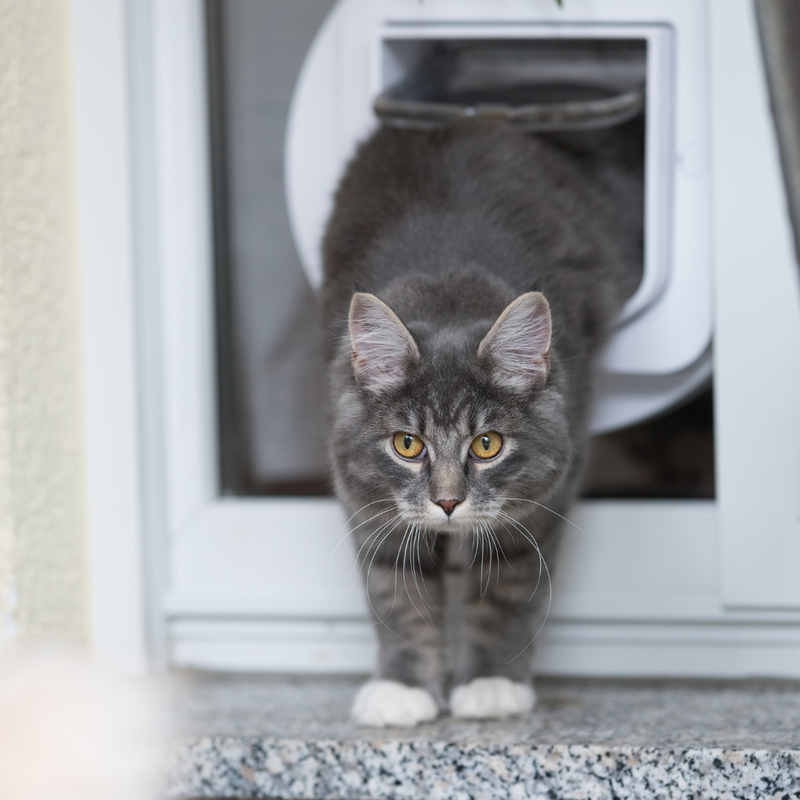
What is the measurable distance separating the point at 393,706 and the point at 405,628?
10cm

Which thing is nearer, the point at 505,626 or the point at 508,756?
the point at 508,756

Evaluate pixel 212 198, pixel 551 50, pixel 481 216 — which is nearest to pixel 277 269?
pixel 212 198

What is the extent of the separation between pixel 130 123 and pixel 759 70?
917mm

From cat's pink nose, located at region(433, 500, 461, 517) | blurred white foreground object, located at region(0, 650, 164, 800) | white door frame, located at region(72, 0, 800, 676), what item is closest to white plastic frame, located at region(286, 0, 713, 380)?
white door frame, located at region(72, 0, 800, 676)

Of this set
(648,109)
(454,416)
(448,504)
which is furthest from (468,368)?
(648,109)

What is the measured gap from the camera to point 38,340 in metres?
1.22

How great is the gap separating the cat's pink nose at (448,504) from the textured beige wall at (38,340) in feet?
1.86

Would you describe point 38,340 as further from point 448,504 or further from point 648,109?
point 648,109

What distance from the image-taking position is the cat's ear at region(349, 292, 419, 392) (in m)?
1.00

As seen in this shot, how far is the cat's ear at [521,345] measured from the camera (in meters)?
0.99

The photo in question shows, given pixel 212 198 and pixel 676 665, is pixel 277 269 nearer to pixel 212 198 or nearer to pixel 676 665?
pixel 212 198

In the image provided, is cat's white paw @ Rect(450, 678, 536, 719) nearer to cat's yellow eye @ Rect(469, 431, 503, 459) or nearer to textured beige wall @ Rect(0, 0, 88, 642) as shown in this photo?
cat's yellow eye @ Rect(469, 431, 503, 459)

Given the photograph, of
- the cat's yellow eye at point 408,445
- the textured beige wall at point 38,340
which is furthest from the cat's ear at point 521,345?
the textured beige wall at point 38,340

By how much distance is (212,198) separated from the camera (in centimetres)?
144
